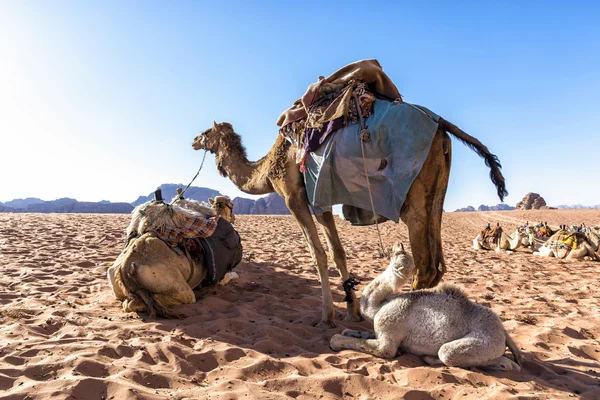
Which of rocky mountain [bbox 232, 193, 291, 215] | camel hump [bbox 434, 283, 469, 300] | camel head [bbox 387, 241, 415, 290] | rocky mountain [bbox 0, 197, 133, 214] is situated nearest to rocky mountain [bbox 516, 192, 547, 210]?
rocky mountain [bbox 232, 193, 291, 215]

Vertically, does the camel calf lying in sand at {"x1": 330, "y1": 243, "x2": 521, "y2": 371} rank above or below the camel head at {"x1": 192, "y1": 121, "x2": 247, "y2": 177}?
below

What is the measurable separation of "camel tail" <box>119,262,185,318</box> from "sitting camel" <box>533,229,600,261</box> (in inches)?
403

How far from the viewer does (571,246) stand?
10.3 meters

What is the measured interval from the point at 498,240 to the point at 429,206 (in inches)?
413

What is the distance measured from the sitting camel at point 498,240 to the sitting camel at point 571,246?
1013 mm

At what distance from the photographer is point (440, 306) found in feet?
10.1

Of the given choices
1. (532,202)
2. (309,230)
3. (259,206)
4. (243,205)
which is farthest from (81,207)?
(309,230)

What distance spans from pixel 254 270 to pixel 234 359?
394 cm

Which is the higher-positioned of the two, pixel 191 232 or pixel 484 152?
pixel 484 152

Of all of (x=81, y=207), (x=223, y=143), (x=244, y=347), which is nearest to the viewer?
(x=244, y=347)

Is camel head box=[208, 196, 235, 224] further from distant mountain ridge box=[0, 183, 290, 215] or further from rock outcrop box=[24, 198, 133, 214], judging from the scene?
rock outcrop box=[24, 198, 133, 214]

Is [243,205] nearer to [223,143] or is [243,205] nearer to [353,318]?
[223,143]

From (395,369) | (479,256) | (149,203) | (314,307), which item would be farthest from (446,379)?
(479,256)

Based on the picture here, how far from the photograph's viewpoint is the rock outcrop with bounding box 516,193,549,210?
6675cm
